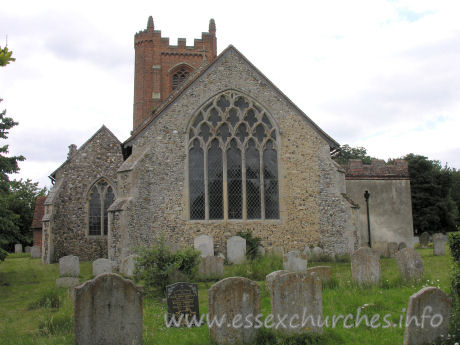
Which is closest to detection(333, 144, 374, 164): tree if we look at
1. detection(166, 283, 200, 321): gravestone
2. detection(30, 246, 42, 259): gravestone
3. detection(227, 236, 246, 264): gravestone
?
detection(30, 246, 42, 259): gravestone

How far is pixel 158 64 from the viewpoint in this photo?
108 ft

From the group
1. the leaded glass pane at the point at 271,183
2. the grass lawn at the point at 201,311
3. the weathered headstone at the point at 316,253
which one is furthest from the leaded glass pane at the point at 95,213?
the weathered headstone at the point at 316,253

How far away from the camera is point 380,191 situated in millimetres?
22031

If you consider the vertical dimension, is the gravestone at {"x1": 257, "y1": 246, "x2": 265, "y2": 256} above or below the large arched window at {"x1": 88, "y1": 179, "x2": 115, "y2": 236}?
below

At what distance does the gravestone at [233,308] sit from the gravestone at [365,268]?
4.11 m

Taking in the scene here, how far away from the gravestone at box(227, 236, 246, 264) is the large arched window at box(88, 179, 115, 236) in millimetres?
9518

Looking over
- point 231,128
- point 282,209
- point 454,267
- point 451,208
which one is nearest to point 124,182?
point 231,128

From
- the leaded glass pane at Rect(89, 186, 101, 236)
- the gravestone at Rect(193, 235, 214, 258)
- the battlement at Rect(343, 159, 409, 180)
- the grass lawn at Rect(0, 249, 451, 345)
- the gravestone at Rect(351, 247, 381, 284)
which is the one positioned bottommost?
the grass lawn at Rect(0, 249, 451, 345)

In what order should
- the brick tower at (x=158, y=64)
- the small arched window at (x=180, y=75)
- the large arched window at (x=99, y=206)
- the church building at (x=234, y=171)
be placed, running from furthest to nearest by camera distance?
the small arched window at (x=180, y=75) < the brick tower at (x=158, y=64) < the large arched window at (x=99, y=206) < the church building at (x=234, y=171)

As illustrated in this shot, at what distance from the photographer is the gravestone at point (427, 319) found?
5773 millimetres

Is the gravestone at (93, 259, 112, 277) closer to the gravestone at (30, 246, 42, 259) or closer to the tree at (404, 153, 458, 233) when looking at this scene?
the gravestone at (30, 246, 42, 259)

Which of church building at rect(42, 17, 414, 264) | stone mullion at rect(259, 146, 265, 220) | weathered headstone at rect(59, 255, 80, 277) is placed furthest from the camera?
stone mullion at rect(259, 146, 265, 220)

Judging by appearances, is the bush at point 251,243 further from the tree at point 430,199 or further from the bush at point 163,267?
the tree at point 430,199

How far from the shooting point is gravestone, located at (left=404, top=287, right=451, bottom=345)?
5773 mm
